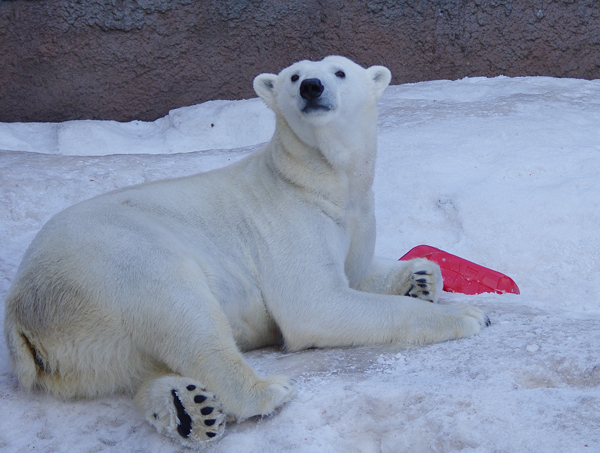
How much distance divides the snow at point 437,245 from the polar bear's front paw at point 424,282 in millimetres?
175

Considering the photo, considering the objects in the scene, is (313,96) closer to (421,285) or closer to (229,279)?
(229,279)

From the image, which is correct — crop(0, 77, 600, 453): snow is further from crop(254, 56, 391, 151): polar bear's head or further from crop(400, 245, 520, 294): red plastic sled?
crop(254, 56, 391, 151): polar bear's head

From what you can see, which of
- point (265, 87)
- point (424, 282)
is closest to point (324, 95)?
point (265, 87)

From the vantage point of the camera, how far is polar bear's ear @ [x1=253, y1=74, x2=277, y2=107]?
10.1 feet

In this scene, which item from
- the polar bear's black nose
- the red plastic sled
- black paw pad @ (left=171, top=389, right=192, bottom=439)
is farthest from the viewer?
the red plastic sled

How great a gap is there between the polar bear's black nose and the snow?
1.00m

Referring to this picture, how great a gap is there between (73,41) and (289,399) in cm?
457

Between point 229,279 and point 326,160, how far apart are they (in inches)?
25.5

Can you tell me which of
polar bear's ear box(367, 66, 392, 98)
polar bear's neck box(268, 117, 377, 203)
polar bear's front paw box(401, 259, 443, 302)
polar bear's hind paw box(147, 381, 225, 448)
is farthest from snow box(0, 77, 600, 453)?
polar bear's ear box(367, 66, 392, 98)

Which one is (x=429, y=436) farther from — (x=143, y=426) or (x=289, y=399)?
(x=143, y=426)

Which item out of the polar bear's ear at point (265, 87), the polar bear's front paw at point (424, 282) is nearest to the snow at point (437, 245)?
the polar bear's front paw at point (424, 282)

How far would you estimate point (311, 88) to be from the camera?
269cm

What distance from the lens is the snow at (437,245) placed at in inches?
78.6

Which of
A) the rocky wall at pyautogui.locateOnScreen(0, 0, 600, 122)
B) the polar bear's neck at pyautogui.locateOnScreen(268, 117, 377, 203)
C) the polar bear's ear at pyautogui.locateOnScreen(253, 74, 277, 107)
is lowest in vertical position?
the polar bear's neck at pyautogui.locateOnScreen(268, 117, 377, 203)
